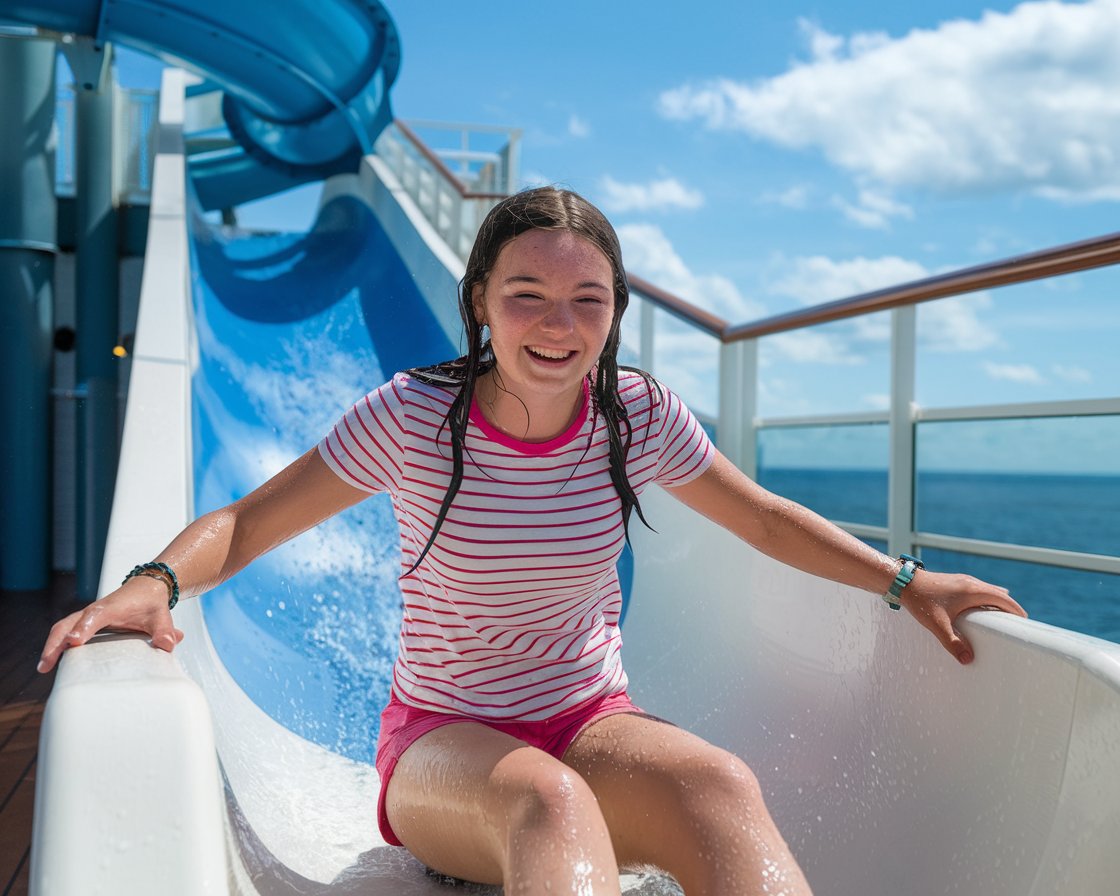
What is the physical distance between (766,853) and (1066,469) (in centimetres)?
562

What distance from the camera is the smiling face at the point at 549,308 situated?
1261 millimetres

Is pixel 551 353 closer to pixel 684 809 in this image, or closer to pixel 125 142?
pixel 684 809

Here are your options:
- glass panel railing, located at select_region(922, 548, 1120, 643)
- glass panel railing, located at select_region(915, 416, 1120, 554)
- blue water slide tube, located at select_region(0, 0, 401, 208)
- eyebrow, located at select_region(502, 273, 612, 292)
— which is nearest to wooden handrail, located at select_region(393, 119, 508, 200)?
blue water slide tube, located at select_region(0, 0, 401, 208)

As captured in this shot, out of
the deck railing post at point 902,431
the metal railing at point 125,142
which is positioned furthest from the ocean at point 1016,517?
the deck railing post at point 902,431

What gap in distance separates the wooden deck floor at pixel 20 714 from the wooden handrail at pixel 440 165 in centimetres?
264

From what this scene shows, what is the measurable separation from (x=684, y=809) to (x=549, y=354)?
1.84ft

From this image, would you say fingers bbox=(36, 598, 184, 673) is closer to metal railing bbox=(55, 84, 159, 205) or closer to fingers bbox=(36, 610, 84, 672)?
fingers bbox=(36, 610, 84, 672)

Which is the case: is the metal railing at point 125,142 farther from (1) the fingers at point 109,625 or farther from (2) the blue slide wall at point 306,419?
(1) the fingers at point 109,625

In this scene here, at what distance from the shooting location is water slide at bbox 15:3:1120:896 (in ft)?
2.64

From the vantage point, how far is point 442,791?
1194mm

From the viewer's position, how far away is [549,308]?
1259mm

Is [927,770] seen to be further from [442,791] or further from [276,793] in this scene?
[276,793]

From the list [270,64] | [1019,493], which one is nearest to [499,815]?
[270,64]

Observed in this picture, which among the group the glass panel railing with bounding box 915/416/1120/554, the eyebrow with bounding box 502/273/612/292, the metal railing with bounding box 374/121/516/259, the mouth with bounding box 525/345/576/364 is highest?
the metal railing with bounding box 374/121/516/259
